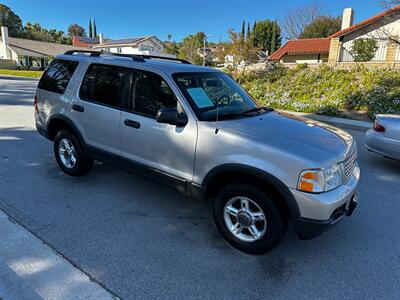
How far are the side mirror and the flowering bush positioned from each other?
33.0 feet

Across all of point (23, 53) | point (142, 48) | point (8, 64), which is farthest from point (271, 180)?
point (23, 53)

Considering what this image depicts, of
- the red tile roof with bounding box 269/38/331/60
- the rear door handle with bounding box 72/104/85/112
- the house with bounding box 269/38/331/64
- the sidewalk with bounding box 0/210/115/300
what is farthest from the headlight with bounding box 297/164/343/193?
the red tile roof with bounding box 269/38/331/60

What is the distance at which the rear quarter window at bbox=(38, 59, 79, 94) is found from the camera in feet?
14.7

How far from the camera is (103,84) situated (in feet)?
13.3

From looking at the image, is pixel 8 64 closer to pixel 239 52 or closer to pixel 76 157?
pixel 239 52

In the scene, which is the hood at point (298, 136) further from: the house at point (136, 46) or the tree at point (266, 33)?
the tree at point (266, 33)

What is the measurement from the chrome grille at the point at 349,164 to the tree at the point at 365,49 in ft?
59.7

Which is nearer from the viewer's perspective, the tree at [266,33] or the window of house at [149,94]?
the window of house at [149,94]

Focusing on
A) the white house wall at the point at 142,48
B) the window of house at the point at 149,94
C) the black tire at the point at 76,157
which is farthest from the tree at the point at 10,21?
the window of house at the point at 149,94

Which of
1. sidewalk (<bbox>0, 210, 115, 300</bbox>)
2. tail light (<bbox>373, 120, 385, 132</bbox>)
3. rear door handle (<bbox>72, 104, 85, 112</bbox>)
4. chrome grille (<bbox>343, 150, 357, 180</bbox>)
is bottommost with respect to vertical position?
sidewalk (<bbox>0, 210, 115, 300</bbox>)

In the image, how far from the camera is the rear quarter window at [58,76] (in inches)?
177

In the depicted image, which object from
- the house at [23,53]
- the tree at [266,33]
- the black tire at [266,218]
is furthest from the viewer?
the tree at [266,33]

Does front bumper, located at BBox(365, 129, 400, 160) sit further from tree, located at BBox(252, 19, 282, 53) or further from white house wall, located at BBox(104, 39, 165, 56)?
tree, located at BBox(252, 19, 282, 53)

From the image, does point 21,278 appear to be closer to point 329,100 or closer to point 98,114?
point 98,114
